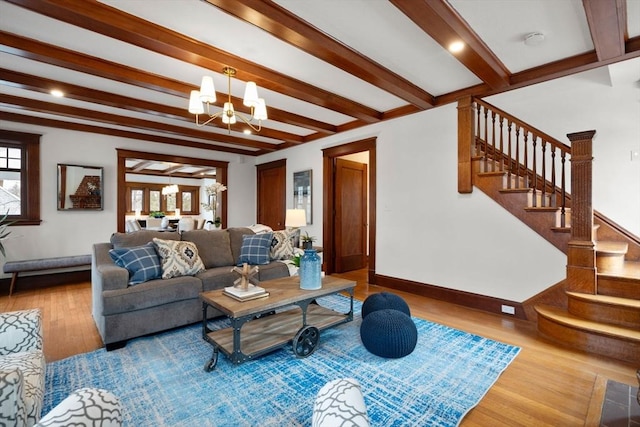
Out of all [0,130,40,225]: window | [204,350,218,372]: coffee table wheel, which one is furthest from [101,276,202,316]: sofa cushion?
[0,130,40,225]: window

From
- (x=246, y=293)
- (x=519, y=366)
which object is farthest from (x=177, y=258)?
(x=519, y=366)

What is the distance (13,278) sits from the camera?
4332 millimetres

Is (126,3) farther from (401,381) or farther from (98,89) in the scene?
(401,381)

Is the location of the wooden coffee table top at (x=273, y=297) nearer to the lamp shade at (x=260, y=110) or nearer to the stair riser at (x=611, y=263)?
the lamp shade at (x=260, y=110)

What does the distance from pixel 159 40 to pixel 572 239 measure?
13.6ft

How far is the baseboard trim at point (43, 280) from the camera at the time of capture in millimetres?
4555

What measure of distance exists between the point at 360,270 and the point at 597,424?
4.45 metres

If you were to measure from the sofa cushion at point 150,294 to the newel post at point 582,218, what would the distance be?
3691 mm

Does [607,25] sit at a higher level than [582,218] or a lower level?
higher

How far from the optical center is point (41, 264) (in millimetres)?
4410

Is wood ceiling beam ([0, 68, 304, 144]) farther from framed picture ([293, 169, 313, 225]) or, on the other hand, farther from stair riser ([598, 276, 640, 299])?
stair riser ([598, 276, 640, 299])

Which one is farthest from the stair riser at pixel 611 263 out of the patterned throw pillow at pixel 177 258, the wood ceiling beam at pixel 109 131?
the wood ceiling beam at pixel 109 131

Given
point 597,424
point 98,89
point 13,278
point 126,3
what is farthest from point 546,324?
point 13,278

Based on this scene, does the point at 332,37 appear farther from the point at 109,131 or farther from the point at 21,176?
the point at 21,176
